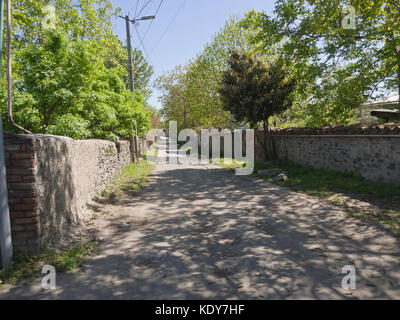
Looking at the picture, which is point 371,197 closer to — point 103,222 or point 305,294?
point 305,294

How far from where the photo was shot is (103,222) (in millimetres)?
6109

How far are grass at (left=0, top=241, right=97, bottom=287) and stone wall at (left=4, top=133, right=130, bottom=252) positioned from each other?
161 millimetres

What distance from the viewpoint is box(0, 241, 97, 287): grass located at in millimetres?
3549

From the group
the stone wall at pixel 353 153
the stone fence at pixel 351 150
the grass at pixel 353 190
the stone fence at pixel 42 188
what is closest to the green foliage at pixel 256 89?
the stone fence at pixel 351 150

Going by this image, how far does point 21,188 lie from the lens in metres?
3.92

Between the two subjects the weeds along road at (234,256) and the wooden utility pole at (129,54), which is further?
the wooden utility pole at (129,54)

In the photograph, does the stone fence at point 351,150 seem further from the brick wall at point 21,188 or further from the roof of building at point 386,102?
the brick wall at point 21,188

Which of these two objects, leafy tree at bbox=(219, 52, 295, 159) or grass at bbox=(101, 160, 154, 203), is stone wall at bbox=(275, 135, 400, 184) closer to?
leafy tree at bbox=(219, 52, 295, 159)

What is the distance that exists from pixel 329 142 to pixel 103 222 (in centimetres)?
907

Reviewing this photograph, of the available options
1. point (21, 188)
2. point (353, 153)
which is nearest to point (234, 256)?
point (21, 188)

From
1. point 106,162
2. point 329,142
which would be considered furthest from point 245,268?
point 329,142

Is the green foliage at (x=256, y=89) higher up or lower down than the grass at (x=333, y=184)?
higher up

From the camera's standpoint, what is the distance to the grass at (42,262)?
3549mm

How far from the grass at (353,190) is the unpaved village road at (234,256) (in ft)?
1.84
